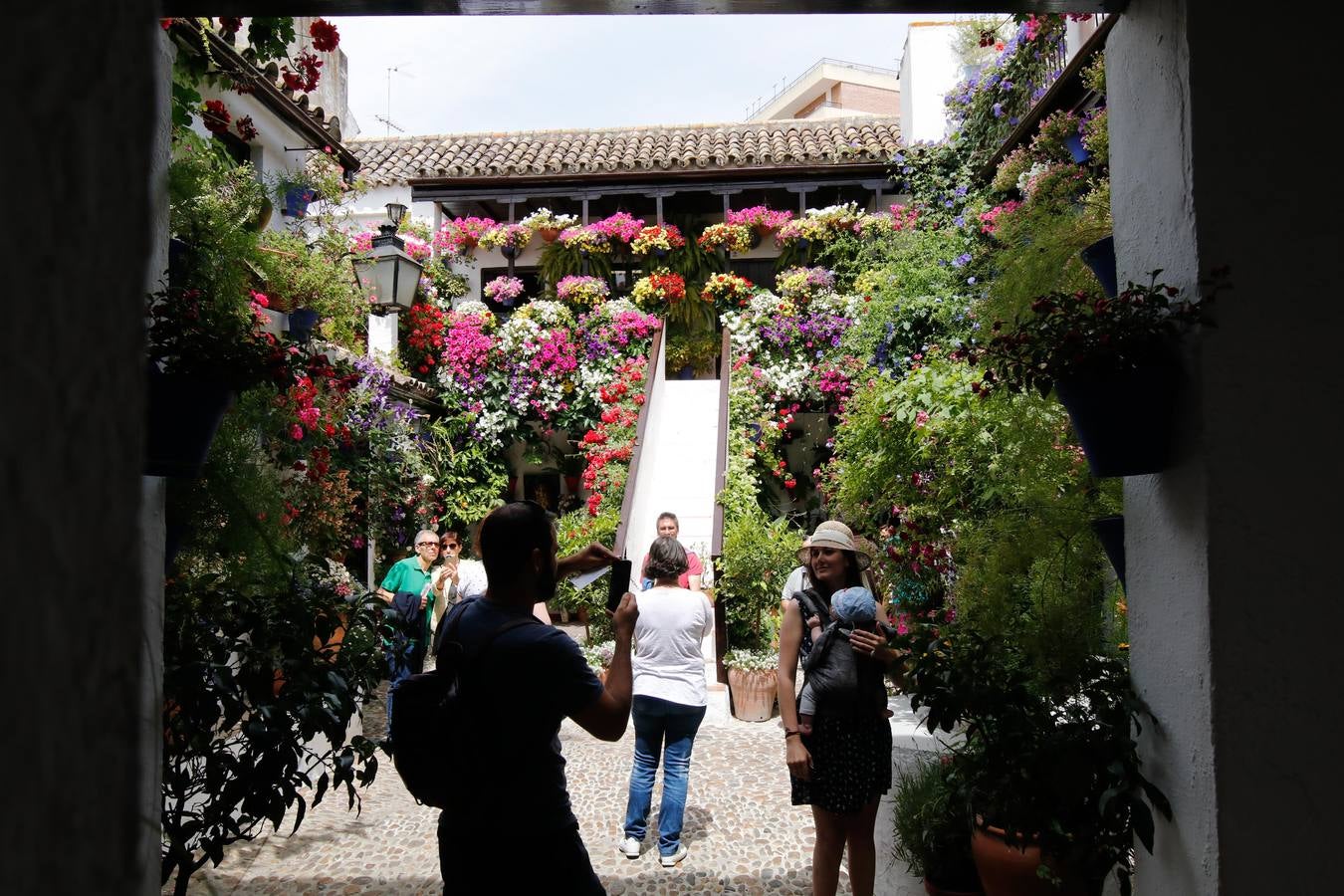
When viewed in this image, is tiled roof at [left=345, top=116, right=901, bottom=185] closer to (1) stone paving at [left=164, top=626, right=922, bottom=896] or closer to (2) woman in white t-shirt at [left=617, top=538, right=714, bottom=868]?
(1) stone paving at [left=164, top=626, right=922, bottom=896]

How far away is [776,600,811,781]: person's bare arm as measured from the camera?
142 inches

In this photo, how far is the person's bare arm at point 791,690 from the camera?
362cm

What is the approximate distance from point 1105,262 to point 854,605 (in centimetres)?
159

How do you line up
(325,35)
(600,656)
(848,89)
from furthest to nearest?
1. (848,89)
2. (600,656)
3. (325,35)

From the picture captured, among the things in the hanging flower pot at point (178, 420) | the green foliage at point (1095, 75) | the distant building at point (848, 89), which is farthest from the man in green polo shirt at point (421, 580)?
the distant building at point (848, 89)

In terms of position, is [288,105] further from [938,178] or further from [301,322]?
[938,178]

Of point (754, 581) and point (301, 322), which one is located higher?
point (301, 322)

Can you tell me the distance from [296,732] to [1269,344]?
3001 millimetres

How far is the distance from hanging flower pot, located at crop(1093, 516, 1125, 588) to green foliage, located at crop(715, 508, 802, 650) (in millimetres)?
5809

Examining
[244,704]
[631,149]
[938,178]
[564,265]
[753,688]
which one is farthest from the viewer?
[631,149]

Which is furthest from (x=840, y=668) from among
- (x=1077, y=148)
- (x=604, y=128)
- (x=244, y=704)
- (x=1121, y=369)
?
(x=604, y=128)

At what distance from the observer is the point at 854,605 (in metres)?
3.74

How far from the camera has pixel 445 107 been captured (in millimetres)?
17547

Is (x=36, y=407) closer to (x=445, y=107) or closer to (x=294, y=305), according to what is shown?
(x=294, y=305)
